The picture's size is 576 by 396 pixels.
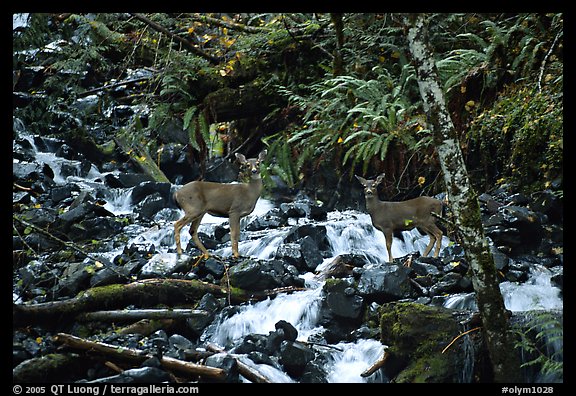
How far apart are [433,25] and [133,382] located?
29.9 feet

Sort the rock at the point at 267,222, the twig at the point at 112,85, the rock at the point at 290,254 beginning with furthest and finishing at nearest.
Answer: the twig at the point at 112,85, the rock at the point at 267,222, the rock at the point at 290,254

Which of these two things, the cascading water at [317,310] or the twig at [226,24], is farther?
the twig at [226,24]

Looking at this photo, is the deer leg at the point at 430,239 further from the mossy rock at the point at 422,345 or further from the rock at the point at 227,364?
the rock at the point at 227,364

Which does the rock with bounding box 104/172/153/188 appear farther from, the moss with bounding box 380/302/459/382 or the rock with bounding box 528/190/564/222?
the moss with bounding box 380/302/459/382

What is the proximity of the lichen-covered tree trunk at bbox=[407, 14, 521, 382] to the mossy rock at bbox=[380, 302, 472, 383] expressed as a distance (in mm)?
398

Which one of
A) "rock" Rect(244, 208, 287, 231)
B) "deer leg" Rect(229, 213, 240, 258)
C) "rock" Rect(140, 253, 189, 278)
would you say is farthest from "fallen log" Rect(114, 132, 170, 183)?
"rock" Rect(140, 253, 189, 278)

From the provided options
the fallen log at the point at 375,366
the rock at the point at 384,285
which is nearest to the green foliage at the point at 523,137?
the rock at the point at 384,285

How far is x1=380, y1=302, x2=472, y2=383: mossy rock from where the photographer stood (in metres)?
5.64

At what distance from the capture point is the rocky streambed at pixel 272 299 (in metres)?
5.71

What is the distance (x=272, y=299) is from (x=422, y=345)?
2.12 m

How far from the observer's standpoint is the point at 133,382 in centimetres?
542

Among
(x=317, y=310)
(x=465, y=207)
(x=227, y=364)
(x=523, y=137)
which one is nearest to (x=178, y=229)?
(x=317, y=310)

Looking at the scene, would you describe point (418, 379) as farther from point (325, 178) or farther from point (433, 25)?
point (433, 25)

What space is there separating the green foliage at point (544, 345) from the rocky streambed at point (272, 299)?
21mm
